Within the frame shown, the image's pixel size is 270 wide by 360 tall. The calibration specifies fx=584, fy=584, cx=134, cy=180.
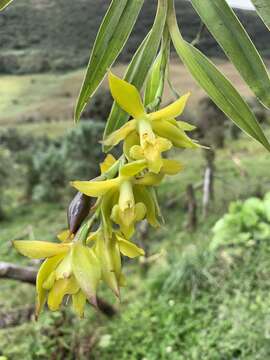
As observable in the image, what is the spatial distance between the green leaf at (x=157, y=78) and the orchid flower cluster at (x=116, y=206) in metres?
0.04

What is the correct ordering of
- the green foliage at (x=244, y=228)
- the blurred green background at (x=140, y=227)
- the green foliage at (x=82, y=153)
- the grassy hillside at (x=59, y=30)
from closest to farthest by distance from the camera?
the grassy hillside at (x=59, y=30) → the blurred green background at (x=140, y=227) → the green foliage at (x=244, y=228) → the green foliage at (x=82, y=153)

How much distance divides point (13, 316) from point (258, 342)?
692 millimetres

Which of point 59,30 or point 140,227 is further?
point 140,227

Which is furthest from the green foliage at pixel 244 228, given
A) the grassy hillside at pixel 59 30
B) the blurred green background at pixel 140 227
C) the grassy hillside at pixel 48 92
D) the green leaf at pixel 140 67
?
the green leaf at pixel 140 67

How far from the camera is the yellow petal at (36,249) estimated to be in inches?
13.9

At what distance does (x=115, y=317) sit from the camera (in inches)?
66.7

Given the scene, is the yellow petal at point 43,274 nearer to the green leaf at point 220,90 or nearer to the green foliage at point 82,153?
the green leaf at point 220,90

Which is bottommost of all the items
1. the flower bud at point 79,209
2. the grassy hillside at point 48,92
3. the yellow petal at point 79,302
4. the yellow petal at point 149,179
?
the grassy hillside at point 48,92

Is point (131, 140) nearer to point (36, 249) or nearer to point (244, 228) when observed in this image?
point (36, 249)

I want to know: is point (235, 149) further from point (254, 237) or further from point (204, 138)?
point (254, 237)

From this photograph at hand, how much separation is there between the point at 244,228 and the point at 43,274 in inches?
62.9

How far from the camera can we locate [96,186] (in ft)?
1.07

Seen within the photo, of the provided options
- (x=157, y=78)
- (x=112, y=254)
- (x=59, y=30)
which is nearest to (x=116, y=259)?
(x=112, y=254)

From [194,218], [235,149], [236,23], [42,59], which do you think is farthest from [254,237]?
[236,23]
